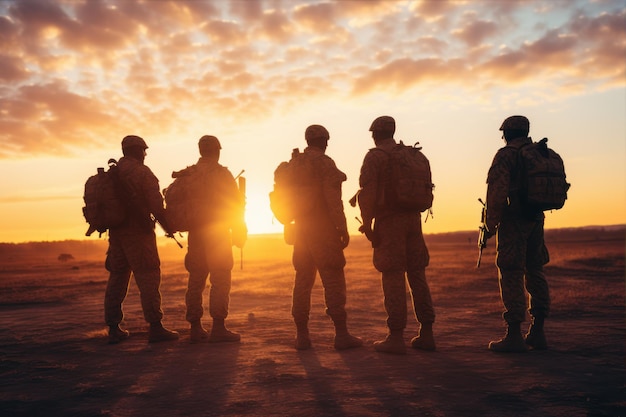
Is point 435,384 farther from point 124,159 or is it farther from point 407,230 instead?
point 124,159

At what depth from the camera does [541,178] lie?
6.19 meters

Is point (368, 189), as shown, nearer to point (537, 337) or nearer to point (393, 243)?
point (393, 243)

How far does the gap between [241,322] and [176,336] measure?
1650 millimetres

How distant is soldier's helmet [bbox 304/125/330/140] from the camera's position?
696 cm

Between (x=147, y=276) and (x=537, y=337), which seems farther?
(x=147, y=276)

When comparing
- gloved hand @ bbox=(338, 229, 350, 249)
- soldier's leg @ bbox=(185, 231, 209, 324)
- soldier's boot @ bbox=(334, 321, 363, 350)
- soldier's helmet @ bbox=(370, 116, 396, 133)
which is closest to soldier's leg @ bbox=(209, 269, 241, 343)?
soldier's leg @ bbox=(185, 231, 209, 324)

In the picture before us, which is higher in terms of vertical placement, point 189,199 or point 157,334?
point 189,199

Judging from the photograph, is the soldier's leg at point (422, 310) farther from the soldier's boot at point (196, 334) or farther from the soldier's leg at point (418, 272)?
the soldier's boot at point (196, 334)

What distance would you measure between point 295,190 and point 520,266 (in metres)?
2.91

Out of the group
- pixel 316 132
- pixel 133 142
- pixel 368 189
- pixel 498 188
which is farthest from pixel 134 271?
pixel 498 188

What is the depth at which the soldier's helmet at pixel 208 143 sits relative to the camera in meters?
7.71

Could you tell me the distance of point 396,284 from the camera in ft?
20.7

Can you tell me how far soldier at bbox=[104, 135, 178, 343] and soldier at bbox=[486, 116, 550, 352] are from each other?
4.49 metres

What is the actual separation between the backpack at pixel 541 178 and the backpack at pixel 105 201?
532cm
